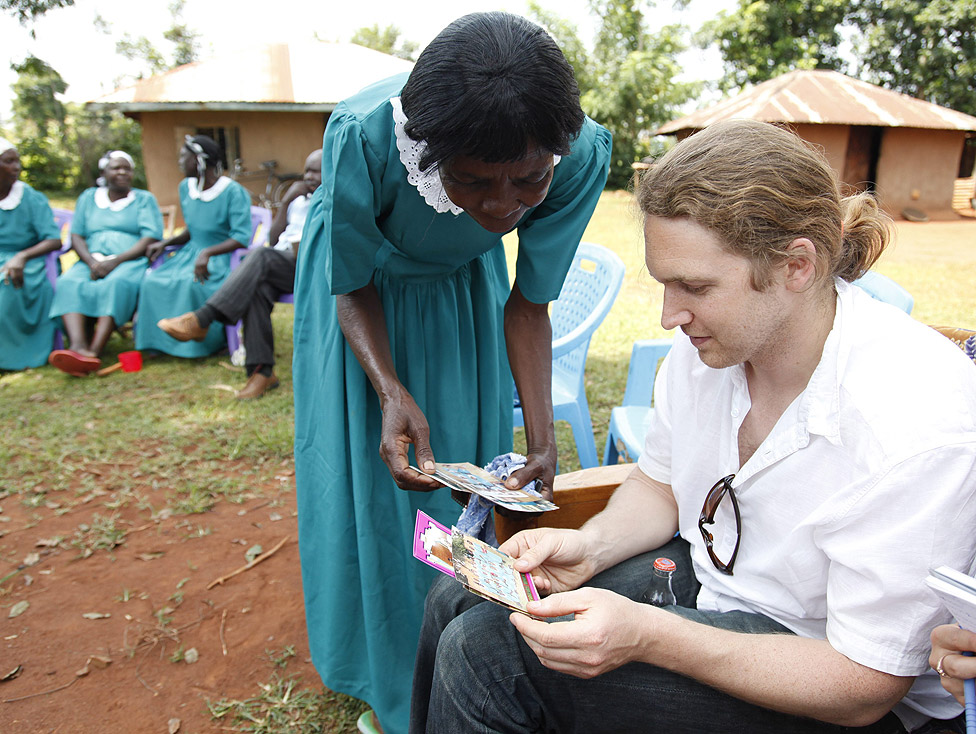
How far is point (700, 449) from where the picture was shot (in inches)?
67.4

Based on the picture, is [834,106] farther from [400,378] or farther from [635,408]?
[400,378]

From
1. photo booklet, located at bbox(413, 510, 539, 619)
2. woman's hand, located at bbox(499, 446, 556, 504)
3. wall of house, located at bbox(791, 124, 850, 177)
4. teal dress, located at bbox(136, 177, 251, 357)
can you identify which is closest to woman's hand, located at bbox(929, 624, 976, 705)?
photo booklet, located at bbox(413, 510, 539, 619)

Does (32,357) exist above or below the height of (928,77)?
below

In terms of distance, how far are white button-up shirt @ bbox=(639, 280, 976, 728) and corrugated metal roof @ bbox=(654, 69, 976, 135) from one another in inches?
629

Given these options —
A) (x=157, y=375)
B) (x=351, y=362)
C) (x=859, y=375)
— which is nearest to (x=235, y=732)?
(x=351, y=362)

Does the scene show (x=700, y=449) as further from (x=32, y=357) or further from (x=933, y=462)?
(x=32, y=357)

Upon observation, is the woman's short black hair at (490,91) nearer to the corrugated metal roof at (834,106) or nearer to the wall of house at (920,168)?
the corrugated metal roof at (834,106)

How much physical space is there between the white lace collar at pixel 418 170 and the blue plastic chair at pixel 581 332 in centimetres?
155

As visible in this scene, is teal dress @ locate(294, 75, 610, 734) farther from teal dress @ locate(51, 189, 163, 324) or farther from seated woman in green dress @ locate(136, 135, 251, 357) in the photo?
teal dress @ locate(51, 189, 163, 324)

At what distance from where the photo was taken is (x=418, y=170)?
1732mm

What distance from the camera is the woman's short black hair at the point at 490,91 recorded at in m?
1.41

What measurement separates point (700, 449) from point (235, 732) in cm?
184

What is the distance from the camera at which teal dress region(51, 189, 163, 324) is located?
21.1 ft

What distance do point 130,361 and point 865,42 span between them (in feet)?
89.0
